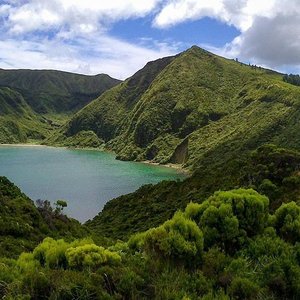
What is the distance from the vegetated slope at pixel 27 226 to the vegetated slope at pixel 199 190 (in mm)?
9184

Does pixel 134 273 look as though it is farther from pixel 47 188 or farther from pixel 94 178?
pixel 94 178

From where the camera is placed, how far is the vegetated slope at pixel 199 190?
4584cm

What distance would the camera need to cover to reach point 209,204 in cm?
1717

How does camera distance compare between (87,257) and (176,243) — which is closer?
(87,257)

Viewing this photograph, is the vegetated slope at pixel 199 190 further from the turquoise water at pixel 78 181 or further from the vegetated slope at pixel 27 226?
the turquoise water at pixel 78 181

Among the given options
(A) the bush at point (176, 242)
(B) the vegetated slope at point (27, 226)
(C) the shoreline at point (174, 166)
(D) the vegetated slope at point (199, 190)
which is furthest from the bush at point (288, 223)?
(C) the shoreline at point (174, 166)

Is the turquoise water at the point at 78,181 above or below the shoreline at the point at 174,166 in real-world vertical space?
below

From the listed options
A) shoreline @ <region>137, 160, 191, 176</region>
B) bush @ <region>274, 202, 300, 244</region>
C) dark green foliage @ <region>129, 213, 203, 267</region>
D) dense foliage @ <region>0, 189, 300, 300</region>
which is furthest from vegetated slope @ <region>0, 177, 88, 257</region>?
shoreline @ <region>137, 160, 191, 176</region>

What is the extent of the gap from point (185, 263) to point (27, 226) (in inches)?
998

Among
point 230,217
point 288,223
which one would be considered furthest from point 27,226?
point 288,223

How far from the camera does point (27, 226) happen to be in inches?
1460

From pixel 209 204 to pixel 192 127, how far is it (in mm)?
172986

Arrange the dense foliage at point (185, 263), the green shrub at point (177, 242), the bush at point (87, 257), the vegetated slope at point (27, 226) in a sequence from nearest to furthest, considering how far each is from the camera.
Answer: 1. the dense foliage at point (185, 263)
2. the bush at point (87, 257)
3. the green shrub at point (177, 242)
4. the vegetated slope at point (27, 226)

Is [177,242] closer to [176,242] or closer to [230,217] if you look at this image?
[176,242]
